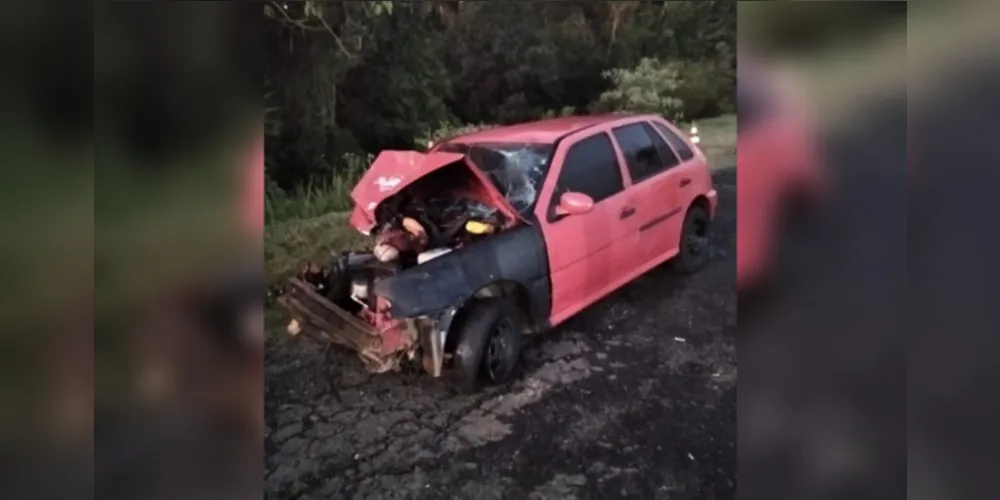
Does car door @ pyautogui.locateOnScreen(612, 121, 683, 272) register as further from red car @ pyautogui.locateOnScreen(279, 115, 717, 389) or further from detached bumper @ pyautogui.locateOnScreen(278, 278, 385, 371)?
detached bumper @ pyautogui.locateOnScreen(278, 278, 385, 371)

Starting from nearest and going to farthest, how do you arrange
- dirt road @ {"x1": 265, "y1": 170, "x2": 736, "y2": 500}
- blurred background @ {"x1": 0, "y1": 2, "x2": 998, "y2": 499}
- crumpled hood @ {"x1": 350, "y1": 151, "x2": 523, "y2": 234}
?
1. blurred background @ {"x1": 0, "y1": 2, "x2": 998, "y2": 499}
2. dirt road @ {"x1": 265, "y1": 170, "x2": 736, "y2": 500}
3. crumpled hood @ {"x1": 350, "y1": 151, "x2": 523, "y2": 234}

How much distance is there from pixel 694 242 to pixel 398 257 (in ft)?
1.48

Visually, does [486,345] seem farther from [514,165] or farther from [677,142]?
[677,142]

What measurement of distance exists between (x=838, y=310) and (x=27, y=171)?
1015 millimetres

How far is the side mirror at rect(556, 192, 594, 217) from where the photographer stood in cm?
137

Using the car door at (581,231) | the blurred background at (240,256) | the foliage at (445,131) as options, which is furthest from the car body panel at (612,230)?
the blurred background at (240,256)

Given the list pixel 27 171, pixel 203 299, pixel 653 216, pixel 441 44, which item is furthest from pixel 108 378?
pixel 653 216

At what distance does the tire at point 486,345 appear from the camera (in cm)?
130

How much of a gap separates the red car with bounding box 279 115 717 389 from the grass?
0.07 feet

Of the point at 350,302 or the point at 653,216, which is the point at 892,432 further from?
the point at 350,302

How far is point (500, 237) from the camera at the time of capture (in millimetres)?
1359

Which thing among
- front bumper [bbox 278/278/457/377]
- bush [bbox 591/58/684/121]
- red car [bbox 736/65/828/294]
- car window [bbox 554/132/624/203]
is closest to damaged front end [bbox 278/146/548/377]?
front bumper [bbox 278/278/457/377]

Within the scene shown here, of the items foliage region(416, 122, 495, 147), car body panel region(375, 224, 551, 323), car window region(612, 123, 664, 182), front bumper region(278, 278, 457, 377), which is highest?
foliage region(416, 122, 495, 147)

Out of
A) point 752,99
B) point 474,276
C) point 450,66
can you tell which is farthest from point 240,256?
point 752,99
